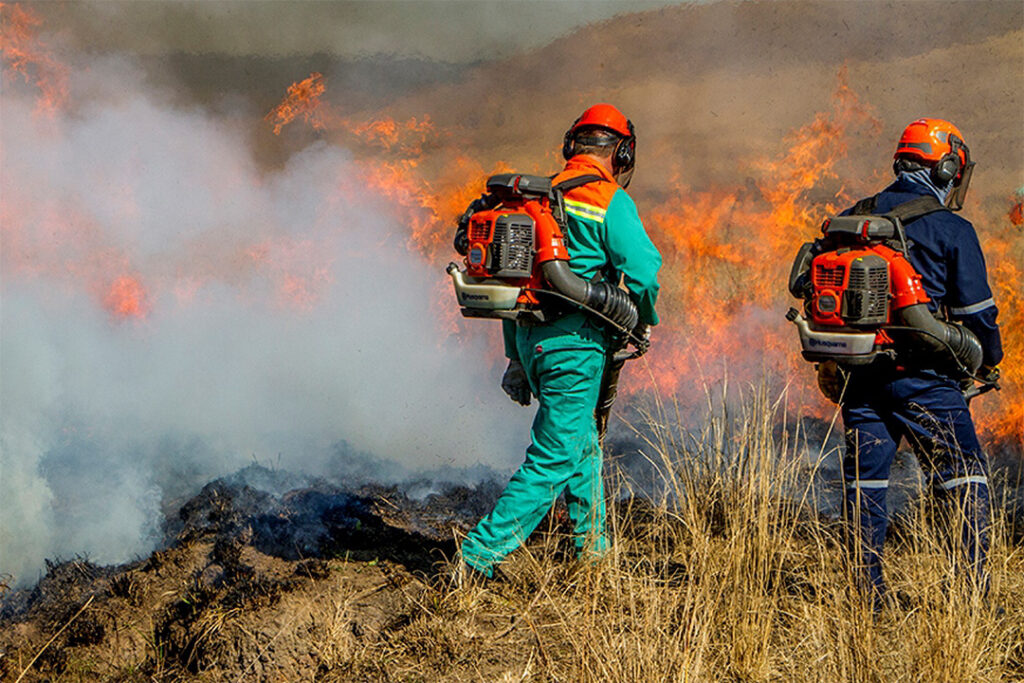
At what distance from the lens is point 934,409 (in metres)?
3.74

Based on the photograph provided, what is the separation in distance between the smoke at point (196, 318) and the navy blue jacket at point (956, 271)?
11.8 ft

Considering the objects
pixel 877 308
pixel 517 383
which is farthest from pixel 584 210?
pixel 877 308

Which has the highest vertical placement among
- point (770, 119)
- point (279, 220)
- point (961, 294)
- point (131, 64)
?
point (131, 64)

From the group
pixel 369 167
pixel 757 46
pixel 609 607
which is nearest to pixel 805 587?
pixel 609 607

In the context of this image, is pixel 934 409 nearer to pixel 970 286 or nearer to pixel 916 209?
pixel 970 286

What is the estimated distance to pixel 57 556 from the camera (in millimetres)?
5082

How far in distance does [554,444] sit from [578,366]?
1.13 feet

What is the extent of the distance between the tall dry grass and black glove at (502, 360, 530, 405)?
3.02ft

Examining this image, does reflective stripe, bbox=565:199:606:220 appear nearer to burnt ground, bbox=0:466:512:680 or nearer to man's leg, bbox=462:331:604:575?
man's leg, bbox=462:331:604:575

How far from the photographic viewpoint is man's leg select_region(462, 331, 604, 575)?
378cm

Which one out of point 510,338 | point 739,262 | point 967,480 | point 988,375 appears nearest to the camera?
point 967,480

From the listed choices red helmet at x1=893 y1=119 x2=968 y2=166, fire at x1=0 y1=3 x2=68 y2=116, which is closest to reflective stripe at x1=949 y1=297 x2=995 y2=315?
red helmet at x1=893 y1=119 x2=968 y2=166

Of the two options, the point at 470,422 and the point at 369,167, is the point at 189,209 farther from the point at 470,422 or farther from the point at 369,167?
the point at 470,422

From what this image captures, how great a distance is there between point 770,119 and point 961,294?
628 centimetres
